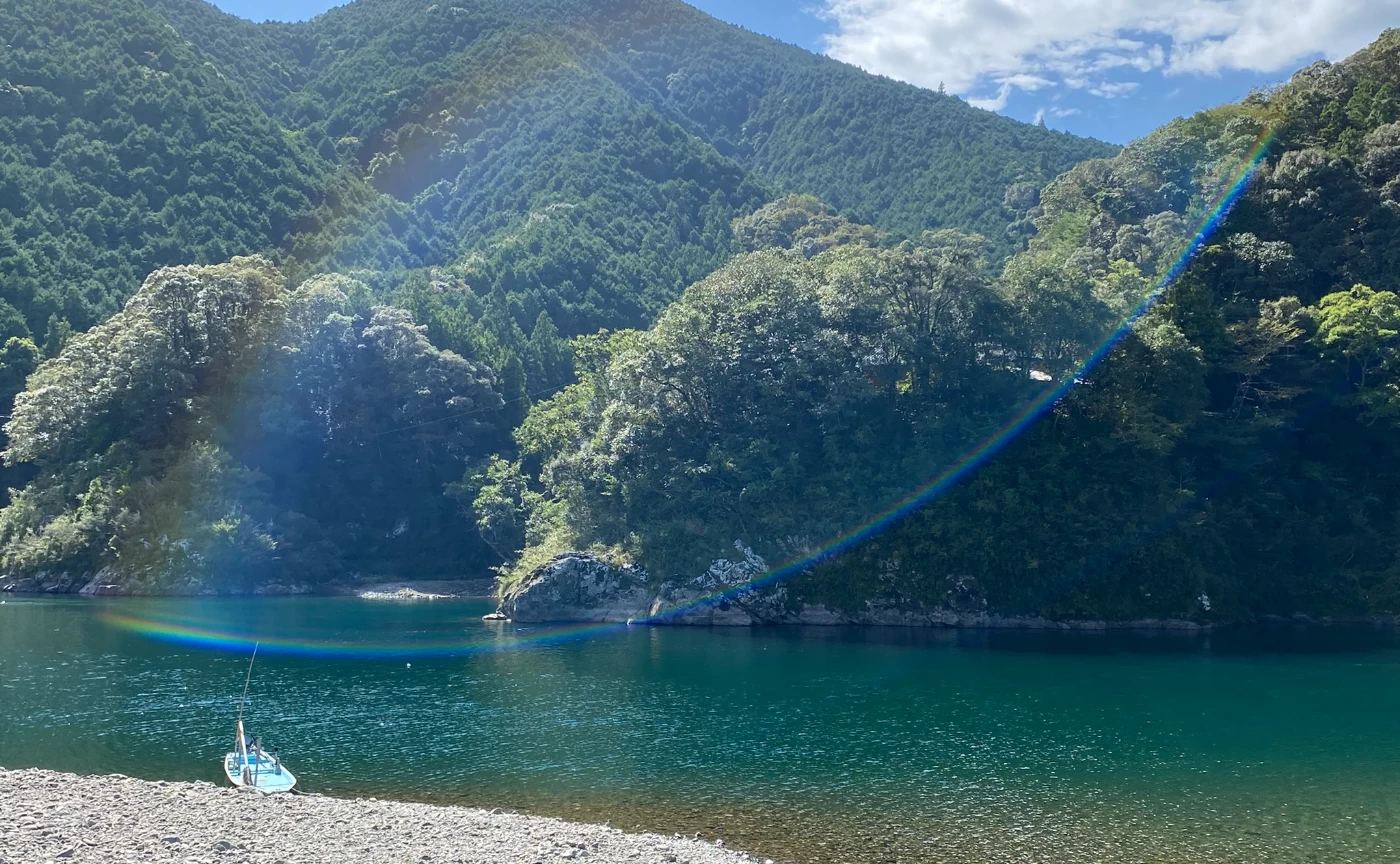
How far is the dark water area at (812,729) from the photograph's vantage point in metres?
24.2

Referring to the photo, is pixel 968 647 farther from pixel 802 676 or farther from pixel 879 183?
pixel 879 183

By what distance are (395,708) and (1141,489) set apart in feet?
133

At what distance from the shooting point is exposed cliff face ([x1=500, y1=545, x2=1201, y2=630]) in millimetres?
57719

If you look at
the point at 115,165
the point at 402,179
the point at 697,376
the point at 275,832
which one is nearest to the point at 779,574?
the point at 697,376

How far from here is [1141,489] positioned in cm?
5797

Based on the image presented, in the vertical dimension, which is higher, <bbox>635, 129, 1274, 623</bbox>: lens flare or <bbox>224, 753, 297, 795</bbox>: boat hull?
<bbox>635, 129, 1274, 623</bbox>: lens flare

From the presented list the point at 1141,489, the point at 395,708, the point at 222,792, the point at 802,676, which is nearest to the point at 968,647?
the point at 802,676

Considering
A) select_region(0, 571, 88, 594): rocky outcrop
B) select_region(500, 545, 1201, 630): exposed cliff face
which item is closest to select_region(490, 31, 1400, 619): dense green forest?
select_region(500, 545, 1201, 630): exposed cliff face

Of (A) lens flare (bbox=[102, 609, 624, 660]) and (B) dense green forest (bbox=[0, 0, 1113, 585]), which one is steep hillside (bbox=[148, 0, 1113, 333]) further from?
(A) lens flare (bbox=[102, 609, 624, 660])

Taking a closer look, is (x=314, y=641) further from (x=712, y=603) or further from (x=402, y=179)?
(x=402, y=179)

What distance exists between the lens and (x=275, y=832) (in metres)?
21.4

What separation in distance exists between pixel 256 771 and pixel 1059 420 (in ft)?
151

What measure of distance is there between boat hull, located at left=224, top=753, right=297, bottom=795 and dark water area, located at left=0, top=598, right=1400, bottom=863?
1.15 m

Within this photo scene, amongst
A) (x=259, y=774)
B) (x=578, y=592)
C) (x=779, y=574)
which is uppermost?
(x=779, y=574)
